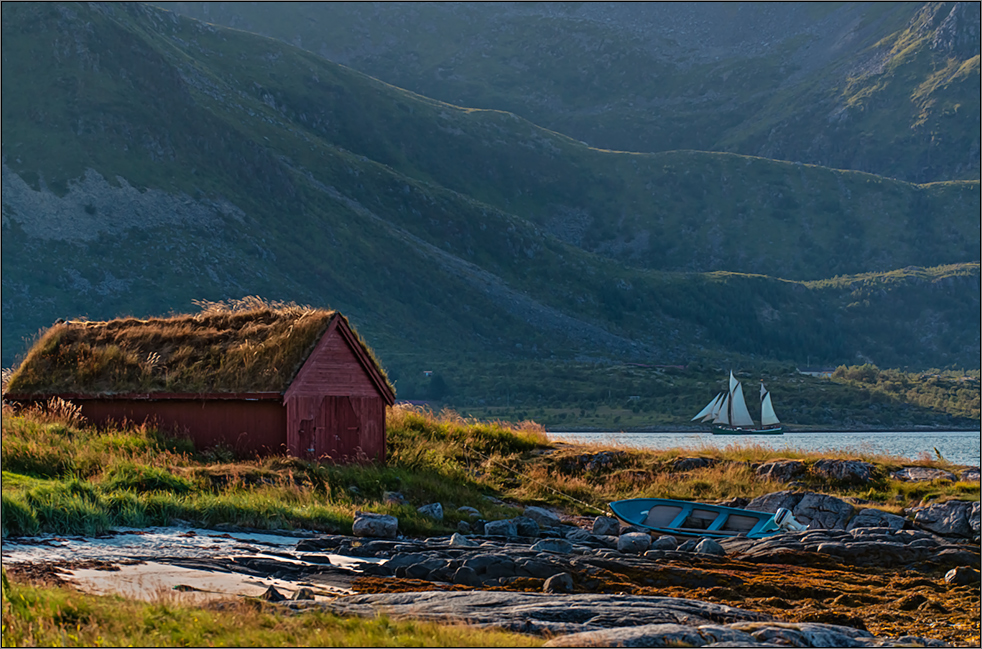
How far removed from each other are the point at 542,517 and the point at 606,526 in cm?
146

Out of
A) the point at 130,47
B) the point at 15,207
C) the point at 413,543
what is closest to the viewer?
the point at 413,543

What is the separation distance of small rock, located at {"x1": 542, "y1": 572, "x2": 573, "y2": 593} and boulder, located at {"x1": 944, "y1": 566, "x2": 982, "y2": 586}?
732 cm

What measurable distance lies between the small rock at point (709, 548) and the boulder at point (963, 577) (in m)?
3.85

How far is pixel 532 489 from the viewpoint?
90.4ft

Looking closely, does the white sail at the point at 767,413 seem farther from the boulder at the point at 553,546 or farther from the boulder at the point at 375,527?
the boulder at the point at 375,527

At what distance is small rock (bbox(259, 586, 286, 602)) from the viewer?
11.9 metres

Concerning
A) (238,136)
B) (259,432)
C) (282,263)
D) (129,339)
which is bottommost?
(259,432)

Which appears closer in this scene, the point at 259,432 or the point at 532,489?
the point at 259,432

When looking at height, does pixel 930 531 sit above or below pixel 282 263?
below

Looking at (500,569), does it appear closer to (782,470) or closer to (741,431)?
(782,470)

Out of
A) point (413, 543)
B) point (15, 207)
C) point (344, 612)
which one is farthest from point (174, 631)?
point (15, 207)

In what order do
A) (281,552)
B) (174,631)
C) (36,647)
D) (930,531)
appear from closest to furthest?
(36,647), (174,631), (281,552), (930,531)

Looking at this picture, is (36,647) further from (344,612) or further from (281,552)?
(281,552)

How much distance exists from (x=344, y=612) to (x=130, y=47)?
7906 inches
